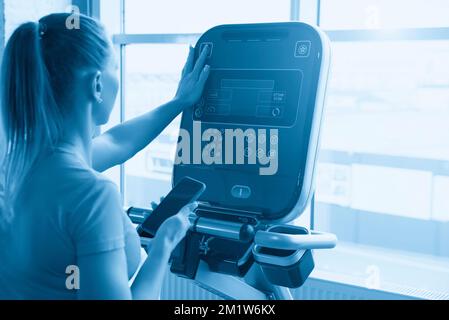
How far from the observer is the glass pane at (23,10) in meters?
2.52

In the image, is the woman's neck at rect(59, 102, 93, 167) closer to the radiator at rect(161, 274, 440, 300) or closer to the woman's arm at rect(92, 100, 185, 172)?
the woman's arm at rect(92, 100, 185, 172)

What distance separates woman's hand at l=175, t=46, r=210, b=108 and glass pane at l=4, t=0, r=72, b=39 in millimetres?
1328

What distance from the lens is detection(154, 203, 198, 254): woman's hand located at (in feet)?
3.96

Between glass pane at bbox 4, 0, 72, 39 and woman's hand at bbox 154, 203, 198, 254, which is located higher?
glass pane at bbox 4, 0, 72, 39

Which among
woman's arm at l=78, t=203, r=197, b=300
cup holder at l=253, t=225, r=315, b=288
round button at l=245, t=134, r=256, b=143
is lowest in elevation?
cup holder at l=253, t=225, r=315, b=288

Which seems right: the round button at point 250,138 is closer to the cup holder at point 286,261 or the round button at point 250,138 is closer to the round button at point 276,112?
the round button at point 276,112

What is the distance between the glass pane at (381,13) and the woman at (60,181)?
1.45m

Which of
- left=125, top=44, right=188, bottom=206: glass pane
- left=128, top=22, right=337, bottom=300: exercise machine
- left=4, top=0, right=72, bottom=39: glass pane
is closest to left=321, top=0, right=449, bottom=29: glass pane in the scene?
left=125, top=44, right=188, bottom=206: glass pane

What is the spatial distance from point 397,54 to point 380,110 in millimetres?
755

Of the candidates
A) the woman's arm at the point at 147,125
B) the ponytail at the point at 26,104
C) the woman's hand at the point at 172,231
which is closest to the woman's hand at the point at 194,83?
the woman's arm at the point at 147,125

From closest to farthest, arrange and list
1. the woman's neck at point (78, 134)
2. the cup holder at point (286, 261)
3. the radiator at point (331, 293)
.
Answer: the woman's neck at point (78, 134), the cup holder at point (286, 261), the radiator at point (331, 293)

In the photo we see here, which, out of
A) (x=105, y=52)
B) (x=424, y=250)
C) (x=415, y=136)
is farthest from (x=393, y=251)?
(x=105, y=52)

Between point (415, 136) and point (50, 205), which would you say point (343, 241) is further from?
point (50, 205)

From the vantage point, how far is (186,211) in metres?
1.31
